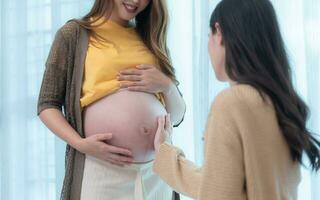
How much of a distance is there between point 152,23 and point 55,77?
0.37m

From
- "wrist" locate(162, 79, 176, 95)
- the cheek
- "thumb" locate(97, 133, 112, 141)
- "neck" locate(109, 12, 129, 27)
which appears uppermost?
"neck" locate(109, 12, 129, 27)

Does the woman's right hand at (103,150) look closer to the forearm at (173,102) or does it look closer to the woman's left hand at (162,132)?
the woman's left hand at (162,132)

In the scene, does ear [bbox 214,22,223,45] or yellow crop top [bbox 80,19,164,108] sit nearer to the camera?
ear [bbox 214,22,223,45]

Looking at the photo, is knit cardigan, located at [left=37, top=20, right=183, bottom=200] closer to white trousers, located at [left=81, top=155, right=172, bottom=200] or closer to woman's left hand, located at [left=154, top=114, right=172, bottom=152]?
Result: white trousers, located at [left=81, top=155, right=172, bottom=200]

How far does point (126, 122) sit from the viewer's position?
1.32 meters

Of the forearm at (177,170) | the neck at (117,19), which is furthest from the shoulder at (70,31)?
the forearm at (177,170)

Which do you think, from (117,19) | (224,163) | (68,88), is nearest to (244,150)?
(224,163)

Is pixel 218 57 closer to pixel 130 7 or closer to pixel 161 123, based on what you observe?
pixel 161 123

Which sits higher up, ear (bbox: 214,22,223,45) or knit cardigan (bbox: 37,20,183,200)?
ear (bbox: 214,22,223,45)

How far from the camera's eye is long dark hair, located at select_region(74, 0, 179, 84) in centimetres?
148

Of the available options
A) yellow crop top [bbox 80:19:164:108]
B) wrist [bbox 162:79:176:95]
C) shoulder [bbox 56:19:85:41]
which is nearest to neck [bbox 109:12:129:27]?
yellow crop top [bbox 80:19:164:108]

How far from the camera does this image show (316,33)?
184cm

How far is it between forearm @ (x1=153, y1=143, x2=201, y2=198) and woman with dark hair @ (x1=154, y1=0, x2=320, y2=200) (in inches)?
6.4

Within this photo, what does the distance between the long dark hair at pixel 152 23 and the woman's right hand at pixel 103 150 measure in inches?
12.7
